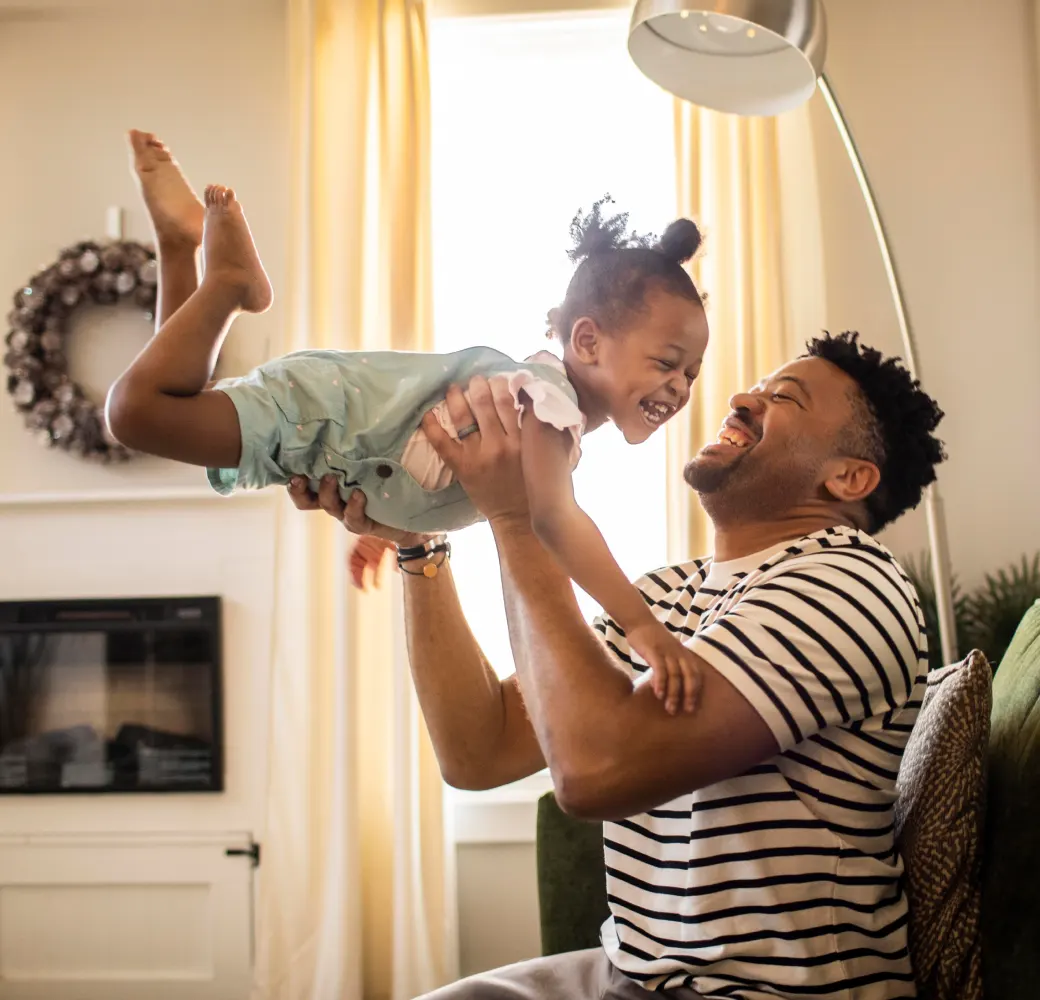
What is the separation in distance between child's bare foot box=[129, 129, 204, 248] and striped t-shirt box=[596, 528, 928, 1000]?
940 millimetres

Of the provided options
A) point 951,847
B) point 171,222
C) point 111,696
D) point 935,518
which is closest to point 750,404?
point 951,847

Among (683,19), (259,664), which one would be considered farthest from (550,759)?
(259,664)

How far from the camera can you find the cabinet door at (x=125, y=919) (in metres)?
3.16

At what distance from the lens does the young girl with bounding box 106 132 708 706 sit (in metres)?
1.31

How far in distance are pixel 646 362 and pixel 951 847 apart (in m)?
0.75

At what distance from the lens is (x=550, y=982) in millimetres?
1380

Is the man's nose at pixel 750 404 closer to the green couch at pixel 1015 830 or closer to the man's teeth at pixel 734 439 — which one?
the man's teeth at pixel 734 439

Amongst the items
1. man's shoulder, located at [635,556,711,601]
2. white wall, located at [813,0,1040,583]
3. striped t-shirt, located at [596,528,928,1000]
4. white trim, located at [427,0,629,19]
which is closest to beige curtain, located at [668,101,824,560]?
white wall, located at [813,0,1040,583]

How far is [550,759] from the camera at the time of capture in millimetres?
1148

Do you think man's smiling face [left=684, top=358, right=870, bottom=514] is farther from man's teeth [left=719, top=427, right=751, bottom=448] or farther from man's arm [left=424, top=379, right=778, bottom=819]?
man's arm [left=424, top=379, right=778, bottom=819]

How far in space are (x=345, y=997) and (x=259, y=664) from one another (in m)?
0.99

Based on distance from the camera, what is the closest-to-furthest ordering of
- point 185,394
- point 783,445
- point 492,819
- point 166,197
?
point 185,394 < point 783,445 < point 166,197 < point 492,819

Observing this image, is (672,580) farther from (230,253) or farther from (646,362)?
(230,253)

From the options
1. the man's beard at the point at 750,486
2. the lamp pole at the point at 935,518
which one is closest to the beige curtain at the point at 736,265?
the lamp pole at the point at 935,518
